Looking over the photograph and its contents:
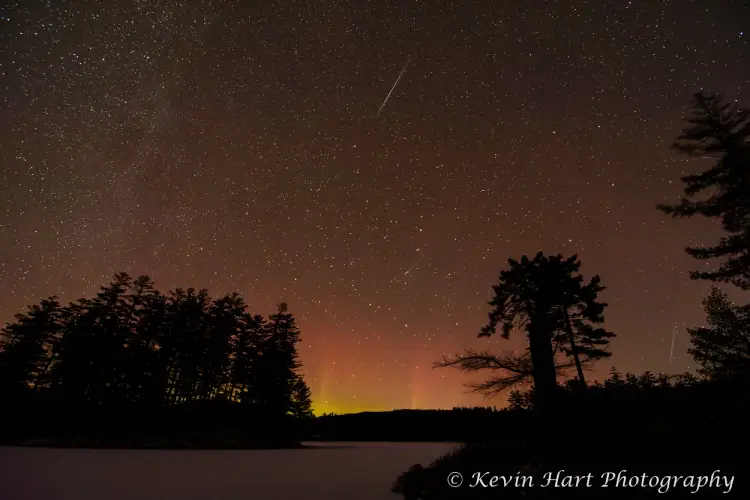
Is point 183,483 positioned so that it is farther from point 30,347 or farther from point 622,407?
point 30,347

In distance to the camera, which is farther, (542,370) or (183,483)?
(542,370)

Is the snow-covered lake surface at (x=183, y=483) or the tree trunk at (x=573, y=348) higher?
the tree trunk at (x=573, y=348)

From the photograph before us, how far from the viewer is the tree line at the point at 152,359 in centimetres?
3406

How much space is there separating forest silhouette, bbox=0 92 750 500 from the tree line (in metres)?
0.14

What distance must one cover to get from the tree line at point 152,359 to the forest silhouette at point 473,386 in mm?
136

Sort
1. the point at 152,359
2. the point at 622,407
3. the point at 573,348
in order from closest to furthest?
the point at 622,407 < the point at 573,348 < the point at 152,359

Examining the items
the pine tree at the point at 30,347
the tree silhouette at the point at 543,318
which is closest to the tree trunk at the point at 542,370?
the tree silhouette at the point at 543,318

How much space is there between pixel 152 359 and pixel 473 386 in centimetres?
3239

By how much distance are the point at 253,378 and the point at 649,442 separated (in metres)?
37.6

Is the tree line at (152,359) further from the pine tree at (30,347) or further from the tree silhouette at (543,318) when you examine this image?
the tree silhouette at (543,318)

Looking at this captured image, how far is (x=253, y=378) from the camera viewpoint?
132ft

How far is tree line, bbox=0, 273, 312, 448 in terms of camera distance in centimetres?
3406

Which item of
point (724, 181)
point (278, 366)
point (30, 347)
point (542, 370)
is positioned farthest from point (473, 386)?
point (30, 347)

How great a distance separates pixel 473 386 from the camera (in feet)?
49.6
